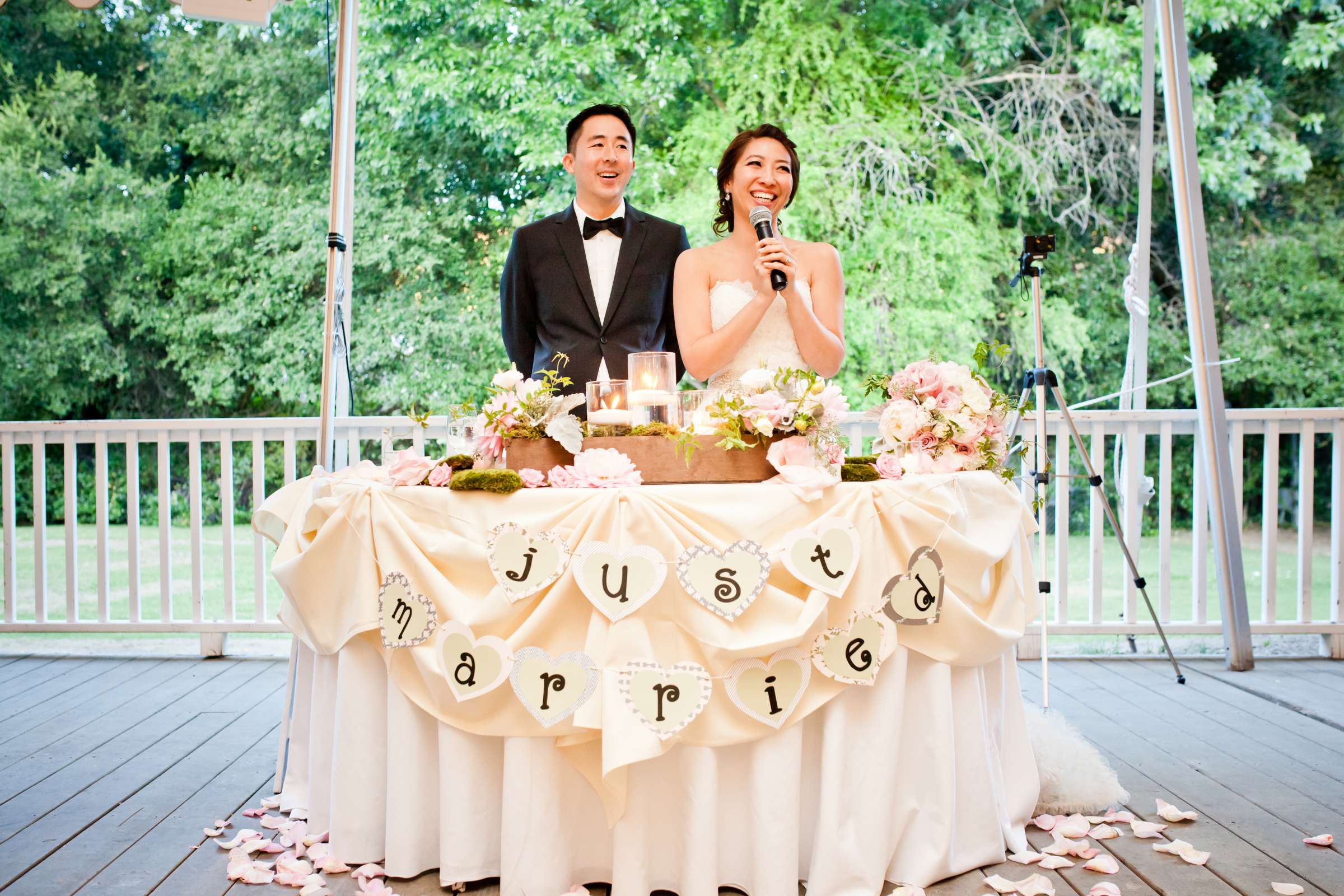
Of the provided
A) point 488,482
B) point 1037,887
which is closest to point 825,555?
point 488,482

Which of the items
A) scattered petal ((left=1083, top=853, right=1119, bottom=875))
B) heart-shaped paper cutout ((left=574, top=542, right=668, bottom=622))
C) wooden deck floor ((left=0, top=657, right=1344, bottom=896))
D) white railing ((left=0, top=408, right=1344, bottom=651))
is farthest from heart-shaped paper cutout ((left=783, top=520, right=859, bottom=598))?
white railing ((left=0, top=408, right=1344, bottom=651))

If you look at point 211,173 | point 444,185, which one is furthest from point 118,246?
point 444,185

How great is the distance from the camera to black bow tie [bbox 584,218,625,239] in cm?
291

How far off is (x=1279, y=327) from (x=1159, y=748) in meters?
8.22

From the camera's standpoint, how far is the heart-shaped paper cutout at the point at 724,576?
1840 mm

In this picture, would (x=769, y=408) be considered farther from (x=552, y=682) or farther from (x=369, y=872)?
(x=369, y=872)

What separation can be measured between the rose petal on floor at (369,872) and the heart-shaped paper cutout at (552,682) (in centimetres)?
52

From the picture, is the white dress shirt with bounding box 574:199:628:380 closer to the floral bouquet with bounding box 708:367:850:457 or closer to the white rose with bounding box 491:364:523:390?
the white rose with bounding box 491:364:523:390

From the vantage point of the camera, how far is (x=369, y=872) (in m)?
2.03

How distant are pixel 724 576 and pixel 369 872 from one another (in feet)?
3.08

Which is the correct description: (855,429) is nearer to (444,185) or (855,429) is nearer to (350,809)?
(350,809)

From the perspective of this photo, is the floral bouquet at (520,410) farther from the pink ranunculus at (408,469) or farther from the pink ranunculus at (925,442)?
the pink ranunculus at (925,442)

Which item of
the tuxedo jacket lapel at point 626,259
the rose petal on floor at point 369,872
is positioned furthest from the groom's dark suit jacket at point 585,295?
the rose petal on floor at point 369,872

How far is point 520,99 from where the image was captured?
336 inches
